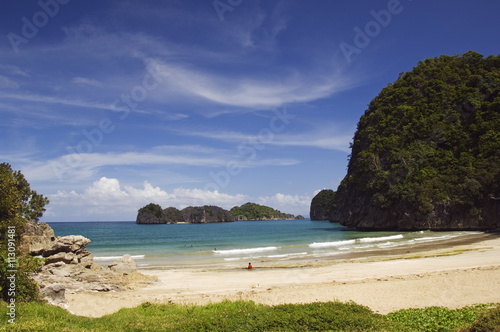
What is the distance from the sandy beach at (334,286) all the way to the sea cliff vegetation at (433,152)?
129ft

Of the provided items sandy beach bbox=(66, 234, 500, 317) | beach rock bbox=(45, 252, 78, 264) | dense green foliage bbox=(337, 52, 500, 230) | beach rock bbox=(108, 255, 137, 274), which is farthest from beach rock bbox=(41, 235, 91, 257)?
dense green foliage bbox=(337, 52, 500, 230)

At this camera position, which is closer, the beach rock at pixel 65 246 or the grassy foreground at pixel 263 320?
the grassy foreground at pixel 263 320

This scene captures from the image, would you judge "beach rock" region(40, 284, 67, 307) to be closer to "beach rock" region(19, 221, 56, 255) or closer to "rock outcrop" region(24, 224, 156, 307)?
"rock outcrop" region(24, 224, 156, 307)

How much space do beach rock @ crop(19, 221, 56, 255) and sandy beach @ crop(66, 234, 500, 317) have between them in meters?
9.25

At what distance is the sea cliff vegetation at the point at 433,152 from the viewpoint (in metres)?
58.6

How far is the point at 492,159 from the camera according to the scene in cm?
5734

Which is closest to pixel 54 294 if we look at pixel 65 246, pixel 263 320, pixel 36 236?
pixel 263 320

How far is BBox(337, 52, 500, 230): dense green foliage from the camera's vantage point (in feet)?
195

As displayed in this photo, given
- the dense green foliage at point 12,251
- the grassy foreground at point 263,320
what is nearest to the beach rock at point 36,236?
the dense green foliage at point 12,251

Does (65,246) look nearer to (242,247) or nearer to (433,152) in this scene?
(242,247)

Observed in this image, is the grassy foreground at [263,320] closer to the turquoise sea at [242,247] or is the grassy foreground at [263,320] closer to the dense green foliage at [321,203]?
the turquoise sea at [242,247]

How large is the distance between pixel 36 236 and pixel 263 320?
24.1 meters

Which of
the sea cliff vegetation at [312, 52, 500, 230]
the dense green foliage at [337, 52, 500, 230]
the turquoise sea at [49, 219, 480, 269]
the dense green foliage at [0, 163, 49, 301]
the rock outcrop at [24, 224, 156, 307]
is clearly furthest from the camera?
the dense green foliage at [337, 52, 500, 230]

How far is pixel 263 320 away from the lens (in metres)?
9.34
